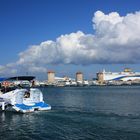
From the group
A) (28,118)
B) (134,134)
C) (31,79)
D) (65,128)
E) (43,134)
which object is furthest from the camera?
(31,79)

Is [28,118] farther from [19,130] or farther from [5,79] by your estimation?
[5,79]

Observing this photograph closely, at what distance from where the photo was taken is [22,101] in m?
54.1

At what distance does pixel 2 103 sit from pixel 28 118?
1081cm

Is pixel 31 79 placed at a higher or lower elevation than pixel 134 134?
higher

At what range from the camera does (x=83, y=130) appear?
113 ft

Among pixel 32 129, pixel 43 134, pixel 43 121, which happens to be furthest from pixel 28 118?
pixel 43 134

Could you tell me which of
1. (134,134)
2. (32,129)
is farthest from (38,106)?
(134,134)

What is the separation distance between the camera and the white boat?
52303 millimetres

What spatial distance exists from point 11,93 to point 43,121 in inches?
540

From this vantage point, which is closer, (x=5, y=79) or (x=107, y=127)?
(x=107, y=127)

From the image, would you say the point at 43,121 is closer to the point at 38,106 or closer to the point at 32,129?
the point at 32,129

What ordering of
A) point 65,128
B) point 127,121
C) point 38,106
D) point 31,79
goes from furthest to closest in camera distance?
point 31,79, point 38,106, point 127,121, point 65,128

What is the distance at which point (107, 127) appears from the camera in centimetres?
3553

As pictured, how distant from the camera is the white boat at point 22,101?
52.3m
